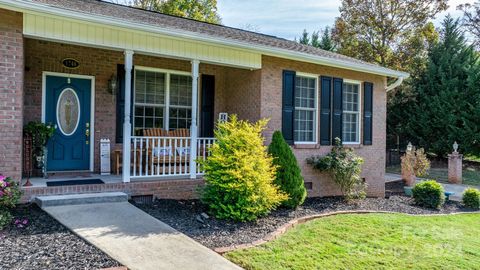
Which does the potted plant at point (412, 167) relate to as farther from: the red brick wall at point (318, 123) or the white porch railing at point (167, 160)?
the white porch railing at point (167, 160)

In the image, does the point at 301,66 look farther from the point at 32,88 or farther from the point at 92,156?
the point at 32,88

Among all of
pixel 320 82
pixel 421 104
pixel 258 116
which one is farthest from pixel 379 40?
pixel 258 116

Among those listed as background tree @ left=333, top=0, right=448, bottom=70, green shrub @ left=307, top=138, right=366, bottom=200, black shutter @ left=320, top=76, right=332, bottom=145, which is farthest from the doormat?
background tree @ left=333, top=0, right=448, bottom=70

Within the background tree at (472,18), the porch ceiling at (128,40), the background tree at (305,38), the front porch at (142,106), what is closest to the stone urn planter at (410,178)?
the front porch at (142,106)

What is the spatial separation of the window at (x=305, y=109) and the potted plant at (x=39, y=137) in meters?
5.73

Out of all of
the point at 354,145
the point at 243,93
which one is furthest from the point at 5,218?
the point at 354,145

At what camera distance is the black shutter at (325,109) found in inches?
379

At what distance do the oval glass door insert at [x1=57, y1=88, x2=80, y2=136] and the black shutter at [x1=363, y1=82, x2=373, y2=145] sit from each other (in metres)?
7.70

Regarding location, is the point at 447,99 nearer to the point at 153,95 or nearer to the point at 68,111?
the point at 153,95

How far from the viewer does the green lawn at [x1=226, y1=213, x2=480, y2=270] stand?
4.53 m

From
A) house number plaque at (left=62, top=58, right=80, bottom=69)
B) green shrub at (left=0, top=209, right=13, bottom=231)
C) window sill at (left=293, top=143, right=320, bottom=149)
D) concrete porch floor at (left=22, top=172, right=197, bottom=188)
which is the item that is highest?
house number plaque at (left=62, top=58, right=80, bottom=69)

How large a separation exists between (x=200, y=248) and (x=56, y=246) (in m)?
1.75

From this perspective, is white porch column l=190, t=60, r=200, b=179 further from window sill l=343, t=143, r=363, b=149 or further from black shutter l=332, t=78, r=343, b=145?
window sill l=343, t=143, r=363, b=149

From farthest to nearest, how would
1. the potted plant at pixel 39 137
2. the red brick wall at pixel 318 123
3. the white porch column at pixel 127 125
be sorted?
the red brick wall at pixel 318 123
the potted plant at pixel 39 137
the white porch column at pixel 127 125
